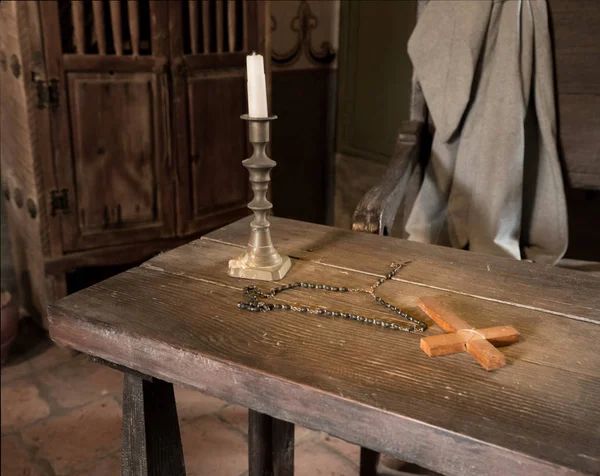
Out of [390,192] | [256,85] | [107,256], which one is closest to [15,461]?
[107,256]

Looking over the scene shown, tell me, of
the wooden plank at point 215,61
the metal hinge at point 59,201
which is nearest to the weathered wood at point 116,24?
the wooden plank at point 215,61

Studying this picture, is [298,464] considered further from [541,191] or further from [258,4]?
[258,4]

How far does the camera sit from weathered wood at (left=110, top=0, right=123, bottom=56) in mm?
2203

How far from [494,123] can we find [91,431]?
4.85 feet

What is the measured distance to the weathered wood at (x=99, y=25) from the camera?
7.11 feet

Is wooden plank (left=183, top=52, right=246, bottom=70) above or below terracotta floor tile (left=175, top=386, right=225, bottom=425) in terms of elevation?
above

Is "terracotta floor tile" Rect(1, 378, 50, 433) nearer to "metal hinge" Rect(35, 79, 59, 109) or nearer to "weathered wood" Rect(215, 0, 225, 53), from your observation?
"metal hinge" Rect(35, 79, 59, 109)

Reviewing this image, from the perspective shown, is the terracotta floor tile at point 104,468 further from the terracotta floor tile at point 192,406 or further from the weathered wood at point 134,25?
the weathered wood at point 134,25

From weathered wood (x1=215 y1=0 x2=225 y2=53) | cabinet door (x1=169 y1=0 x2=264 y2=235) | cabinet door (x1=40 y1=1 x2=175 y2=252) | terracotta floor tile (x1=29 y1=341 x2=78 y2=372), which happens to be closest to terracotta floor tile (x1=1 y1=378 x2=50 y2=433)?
terracotta floor tile (x1=29 y1=341 x2=78 y2=372)

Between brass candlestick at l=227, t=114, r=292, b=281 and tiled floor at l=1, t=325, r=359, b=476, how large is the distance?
2.80ft

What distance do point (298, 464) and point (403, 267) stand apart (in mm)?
912

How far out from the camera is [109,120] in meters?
2.27

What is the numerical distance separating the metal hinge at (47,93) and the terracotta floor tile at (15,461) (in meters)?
1.08

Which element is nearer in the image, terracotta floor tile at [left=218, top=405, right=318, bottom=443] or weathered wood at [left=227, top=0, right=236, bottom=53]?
terracotta floor tile at [left=218, top=405, right=318, bottom=443]
